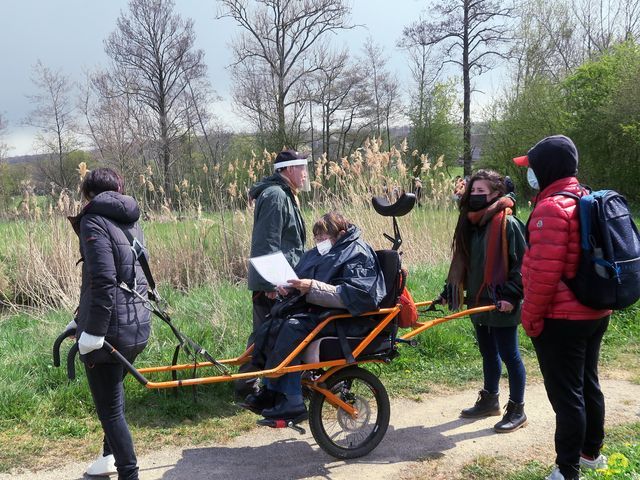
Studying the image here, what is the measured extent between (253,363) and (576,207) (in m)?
2.23

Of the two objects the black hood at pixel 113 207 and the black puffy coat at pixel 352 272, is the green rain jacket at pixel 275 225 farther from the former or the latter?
the black hood at pixel 113 207

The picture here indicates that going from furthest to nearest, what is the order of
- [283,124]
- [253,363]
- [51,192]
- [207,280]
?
[283,124] < [51,192] < [207,280] < [253,363]

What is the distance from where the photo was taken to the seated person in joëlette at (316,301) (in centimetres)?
377

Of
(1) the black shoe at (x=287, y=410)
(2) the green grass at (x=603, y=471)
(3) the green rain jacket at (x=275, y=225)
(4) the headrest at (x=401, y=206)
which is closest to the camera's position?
(2) the green grass at (x=603, y=471)

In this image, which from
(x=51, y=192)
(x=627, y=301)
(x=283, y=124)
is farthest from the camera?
(x=283, y=124)

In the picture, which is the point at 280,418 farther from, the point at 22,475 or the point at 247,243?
the point at 247,243

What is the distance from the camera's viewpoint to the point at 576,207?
3098mm

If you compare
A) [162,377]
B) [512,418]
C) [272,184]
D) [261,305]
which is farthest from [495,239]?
[162,377]

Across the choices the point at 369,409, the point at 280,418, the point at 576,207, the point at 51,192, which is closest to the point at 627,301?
the point at 576,207

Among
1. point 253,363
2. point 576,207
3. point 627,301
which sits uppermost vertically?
point 576,207

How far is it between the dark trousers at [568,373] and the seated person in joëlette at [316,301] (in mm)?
1076

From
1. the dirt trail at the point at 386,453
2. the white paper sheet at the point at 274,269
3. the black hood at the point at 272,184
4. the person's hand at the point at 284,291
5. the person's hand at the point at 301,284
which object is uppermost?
the black hood at the point at 272,184

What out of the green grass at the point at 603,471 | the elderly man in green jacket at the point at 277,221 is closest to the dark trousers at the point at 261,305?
the elderly man in green jacket at the point at 277,221

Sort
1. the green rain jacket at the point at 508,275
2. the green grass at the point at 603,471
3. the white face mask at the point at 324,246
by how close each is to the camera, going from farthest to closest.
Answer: the green rain jacket at the point at 508,275 → the white face mask at the point at 324,246 → the green grass at the point at 603,471
